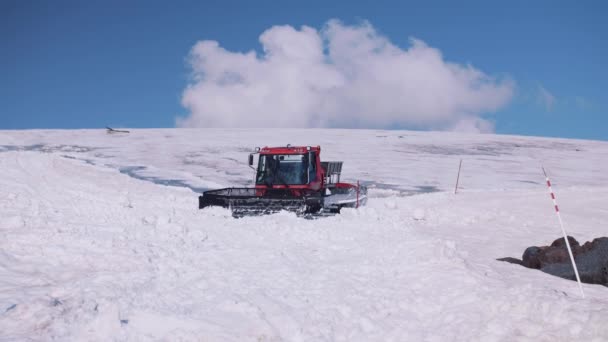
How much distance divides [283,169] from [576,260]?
744cm

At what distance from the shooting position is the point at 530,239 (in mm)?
10484

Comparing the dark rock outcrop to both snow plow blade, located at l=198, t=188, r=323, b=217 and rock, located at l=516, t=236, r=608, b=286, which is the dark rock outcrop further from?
snow plow blade, located at l=198, t=188, r=323, b=217

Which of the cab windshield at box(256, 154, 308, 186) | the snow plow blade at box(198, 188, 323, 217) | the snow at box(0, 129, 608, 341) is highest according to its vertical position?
the cab windshield at box(256, 154, 308, 186)

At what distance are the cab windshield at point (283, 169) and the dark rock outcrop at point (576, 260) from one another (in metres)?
6.11

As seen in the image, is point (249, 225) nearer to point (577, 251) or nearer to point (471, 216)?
point (577, 251)

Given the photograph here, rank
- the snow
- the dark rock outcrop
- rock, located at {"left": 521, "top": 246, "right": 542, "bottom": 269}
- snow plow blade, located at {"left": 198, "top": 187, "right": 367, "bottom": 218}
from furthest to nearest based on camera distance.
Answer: snow plow blade, located at {"left": 198, "top": 187, "right": 367, "bottom": 218}, rock, located at {"left": 521, "top": 246, "right": 542, "bottom": 269}, the dark rock outcrop, the snow

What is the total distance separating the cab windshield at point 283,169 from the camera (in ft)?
42.4

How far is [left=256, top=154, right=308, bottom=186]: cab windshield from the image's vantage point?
12.9m

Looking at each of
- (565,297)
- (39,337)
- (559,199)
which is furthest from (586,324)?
(559,199)

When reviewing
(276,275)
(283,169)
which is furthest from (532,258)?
(283,169)

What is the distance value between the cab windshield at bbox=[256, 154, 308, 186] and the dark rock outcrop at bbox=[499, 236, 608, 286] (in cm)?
611

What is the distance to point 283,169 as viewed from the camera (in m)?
13.1

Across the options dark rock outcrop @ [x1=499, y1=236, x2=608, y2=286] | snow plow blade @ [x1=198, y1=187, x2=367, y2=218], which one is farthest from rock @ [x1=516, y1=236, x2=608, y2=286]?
snow plow blade @ [x1=198, y1=187, x2=367, y2=218]

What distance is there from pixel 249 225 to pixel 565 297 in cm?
554
